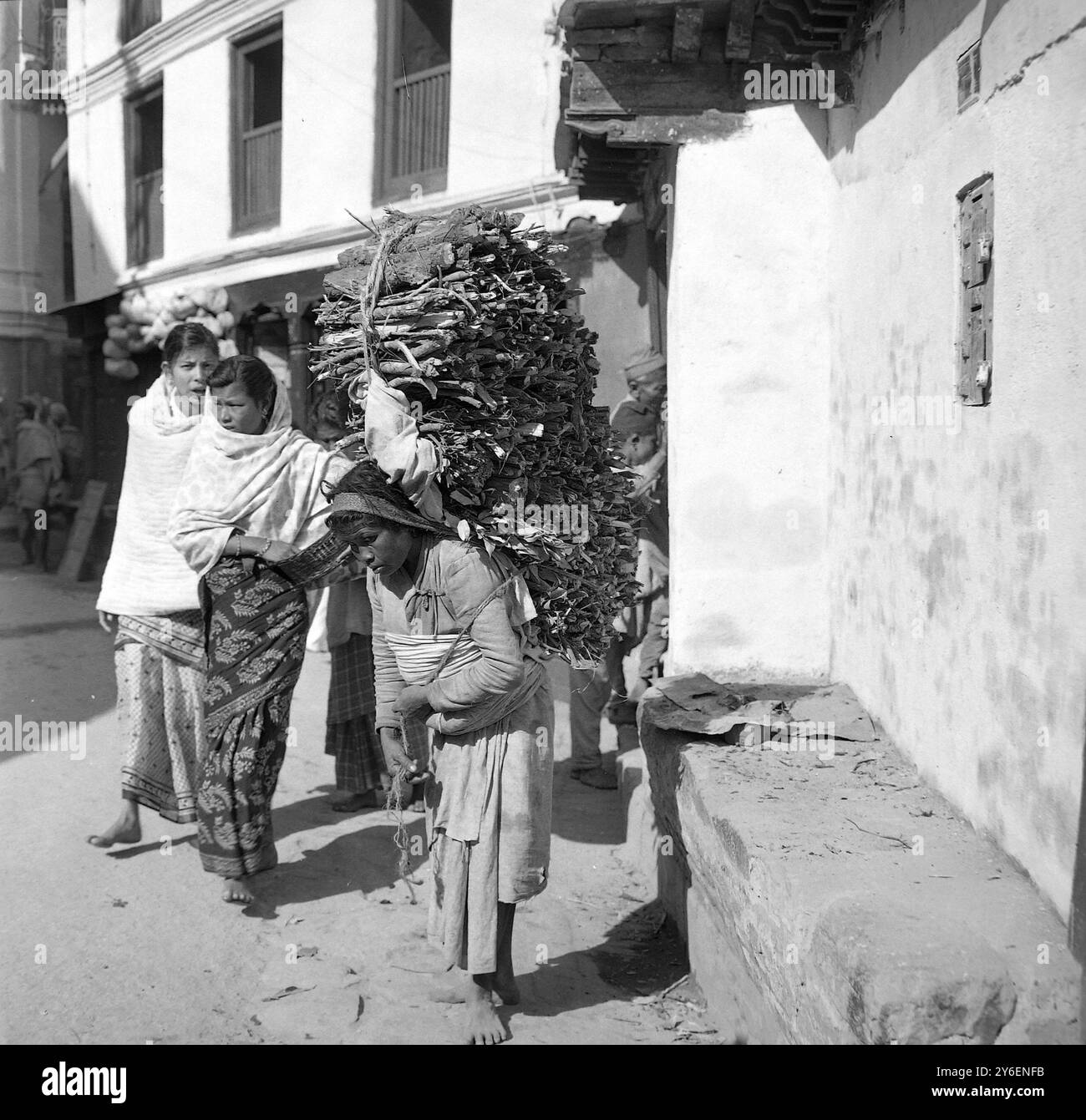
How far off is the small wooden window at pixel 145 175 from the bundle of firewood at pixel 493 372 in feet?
36.9

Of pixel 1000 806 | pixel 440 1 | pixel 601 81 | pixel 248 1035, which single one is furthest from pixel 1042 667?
pixel 440 1

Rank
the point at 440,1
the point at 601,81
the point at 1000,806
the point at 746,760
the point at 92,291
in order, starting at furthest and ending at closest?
the point at 92,291, the point at 440,1, the point at 601,81, the point at 746,760, the point at 1000,806

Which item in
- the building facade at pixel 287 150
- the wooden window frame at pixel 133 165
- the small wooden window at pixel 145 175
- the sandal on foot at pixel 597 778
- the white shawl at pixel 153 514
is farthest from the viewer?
the small wooden window at pixel 145 175

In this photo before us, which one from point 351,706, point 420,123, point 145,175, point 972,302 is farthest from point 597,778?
point 145,175

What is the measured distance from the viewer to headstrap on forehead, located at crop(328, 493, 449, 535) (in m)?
2.80

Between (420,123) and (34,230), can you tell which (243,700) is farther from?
(34,230)

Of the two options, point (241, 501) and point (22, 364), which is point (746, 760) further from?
point (22, 364)

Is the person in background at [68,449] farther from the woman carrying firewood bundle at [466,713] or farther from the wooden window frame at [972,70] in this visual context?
the wooden window frame at [972,70]

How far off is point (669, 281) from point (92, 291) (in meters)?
11.9

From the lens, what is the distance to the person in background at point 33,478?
530 inches

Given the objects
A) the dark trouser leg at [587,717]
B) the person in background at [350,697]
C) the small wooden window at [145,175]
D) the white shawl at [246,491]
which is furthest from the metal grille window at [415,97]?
the white shawl at [246,491]

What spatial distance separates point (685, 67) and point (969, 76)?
184 cm

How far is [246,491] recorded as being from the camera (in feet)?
13.4

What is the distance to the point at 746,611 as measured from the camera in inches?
182
